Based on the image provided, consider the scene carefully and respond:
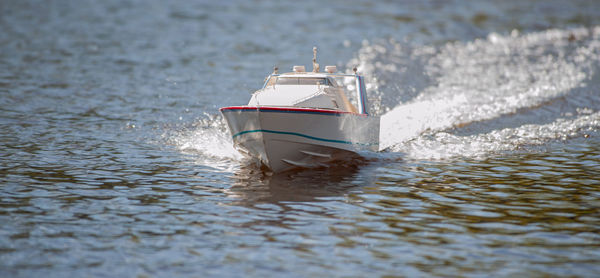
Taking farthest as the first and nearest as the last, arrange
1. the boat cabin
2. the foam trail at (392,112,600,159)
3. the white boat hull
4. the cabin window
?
the foam trail at (392,112,600,159), the cabin window, the boat cabin, the white boat hull

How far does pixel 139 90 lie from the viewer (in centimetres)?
2698

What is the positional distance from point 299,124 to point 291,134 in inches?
12.2

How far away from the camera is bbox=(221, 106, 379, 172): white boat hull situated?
15055 mm

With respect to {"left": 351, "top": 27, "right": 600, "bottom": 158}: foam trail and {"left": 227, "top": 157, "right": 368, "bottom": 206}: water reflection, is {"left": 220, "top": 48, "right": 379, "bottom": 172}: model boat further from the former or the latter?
{"left": 351, "top": 27, "right": 600, "bottom": 158}: foam trail

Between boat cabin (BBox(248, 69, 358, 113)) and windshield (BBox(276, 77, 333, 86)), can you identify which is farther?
windshield (BBox(276, 77, 333, 86))

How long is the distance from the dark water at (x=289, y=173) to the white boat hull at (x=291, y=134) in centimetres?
50

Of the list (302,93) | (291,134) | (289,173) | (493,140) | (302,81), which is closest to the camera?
(291,134)

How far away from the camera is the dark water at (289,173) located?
1012 cm

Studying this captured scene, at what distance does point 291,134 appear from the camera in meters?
15.4

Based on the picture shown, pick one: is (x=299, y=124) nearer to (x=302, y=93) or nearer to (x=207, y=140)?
(x=302, y=93)

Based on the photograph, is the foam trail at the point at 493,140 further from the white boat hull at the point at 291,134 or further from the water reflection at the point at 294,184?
the white boat hull at the point at 291,134

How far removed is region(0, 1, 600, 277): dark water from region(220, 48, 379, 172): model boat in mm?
549

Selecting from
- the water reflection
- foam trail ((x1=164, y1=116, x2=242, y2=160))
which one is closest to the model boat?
the water reflection

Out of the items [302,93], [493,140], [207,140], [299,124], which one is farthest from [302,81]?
[493,140]
